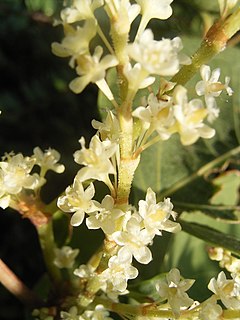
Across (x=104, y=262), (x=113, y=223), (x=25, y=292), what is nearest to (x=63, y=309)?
(x=25, y=292)

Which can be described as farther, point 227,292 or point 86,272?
point 86,272

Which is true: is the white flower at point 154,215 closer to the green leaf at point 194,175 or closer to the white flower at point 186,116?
the white flower at point 186,116

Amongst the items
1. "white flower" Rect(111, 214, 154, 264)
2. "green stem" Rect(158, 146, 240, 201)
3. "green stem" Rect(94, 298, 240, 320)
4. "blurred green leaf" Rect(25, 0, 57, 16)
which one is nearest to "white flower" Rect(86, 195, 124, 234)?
"white flower" Rect(111, 214, 154, 264)

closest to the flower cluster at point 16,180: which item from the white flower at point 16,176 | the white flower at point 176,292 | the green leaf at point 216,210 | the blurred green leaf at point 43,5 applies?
the white flower at point 16,176

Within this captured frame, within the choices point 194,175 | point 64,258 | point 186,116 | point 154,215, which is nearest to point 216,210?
point 194,175

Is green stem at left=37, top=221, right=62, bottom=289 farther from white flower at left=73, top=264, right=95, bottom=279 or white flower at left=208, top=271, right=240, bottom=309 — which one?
white flower at left=208, top=271, right=240, bottom=309

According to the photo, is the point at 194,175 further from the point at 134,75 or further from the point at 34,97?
the point at 134,75
